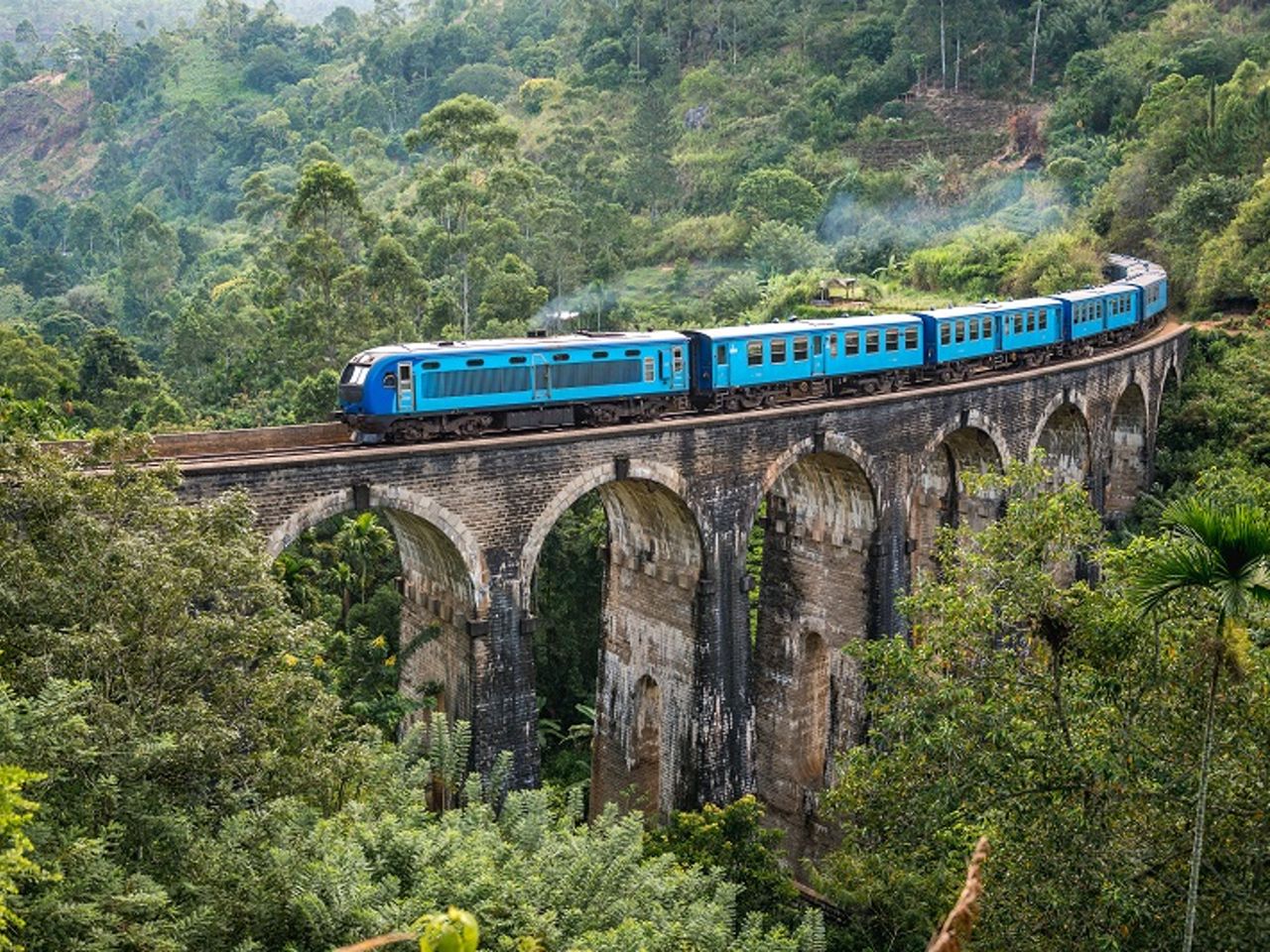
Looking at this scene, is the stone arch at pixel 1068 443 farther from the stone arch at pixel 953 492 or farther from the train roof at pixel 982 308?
the stone arch at pixel 953 492

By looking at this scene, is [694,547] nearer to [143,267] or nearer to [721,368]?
[721,368]

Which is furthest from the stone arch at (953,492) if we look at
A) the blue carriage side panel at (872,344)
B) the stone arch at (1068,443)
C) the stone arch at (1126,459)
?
the stone arch at (1126,459)

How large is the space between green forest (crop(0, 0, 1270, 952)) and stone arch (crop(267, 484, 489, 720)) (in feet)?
1.84

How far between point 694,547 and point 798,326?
20.6 feet

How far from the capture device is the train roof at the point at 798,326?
25234 millimetres

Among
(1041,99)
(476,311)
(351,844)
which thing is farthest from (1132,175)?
(351,844)

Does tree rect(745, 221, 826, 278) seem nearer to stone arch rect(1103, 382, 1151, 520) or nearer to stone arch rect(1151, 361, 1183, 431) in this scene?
stone arch rect(1151, 361, 1183, 431)

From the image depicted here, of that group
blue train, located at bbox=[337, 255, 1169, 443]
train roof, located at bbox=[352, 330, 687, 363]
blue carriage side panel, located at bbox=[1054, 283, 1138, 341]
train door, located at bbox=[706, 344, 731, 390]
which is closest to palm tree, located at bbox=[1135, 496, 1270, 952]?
blue train, located at bbox=[337, 255, 1169, 443]

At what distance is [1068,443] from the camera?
36.6 m

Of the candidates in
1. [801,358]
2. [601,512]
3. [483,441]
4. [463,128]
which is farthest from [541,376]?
[463,128]

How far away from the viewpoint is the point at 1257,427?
130ft

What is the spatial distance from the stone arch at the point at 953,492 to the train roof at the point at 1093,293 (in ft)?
24.2

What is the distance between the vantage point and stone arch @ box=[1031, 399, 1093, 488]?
116 ft

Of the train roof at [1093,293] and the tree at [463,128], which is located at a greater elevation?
the tree at [463,128]
